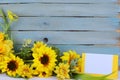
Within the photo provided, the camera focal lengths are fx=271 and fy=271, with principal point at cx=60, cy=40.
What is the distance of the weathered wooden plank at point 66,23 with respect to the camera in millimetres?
1018

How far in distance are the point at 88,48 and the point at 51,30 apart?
0.16 metres

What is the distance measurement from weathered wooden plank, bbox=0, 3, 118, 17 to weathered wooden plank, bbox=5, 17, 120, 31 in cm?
2

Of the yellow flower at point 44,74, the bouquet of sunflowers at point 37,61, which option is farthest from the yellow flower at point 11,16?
the yellow flower at point 44,74

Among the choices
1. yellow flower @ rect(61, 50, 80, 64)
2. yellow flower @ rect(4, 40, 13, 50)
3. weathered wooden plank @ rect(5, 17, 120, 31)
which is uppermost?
weathered wooden plank @ rect(5, 17, 120, 31)

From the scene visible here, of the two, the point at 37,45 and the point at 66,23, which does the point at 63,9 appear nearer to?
the point at 66,23

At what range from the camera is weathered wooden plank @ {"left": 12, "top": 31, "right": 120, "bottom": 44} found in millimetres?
1026

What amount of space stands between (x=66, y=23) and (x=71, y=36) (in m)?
0.05

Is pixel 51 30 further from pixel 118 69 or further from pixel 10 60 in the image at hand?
pixel 118 69

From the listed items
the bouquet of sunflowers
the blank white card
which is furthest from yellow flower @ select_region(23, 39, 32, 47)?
the blank white card

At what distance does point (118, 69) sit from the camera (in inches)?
41.4

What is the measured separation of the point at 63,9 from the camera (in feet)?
3.34

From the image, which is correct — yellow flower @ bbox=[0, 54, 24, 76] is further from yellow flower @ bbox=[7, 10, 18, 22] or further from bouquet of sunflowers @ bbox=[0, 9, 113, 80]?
yellow flower @ bbox=[7, 10, 18, 22]

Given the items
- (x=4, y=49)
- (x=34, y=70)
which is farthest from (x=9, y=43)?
(x=34, y=70)

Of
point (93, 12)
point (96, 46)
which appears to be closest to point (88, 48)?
point (96, 46)
